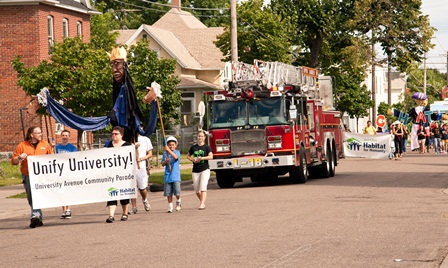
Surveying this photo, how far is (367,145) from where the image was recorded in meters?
45.1

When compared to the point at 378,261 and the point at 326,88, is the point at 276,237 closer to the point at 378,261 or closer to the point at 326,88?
the point at 378,261

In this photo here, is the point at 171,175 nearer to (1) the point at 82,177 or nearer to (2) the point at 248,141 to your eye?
(1) the point at 82,177

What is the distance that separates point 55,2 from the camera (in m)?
45.5

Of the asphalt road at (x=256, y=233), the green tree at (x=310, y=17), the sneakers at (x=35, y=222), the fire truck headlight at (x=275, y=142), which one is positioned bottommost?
the asphalt road at (x=256, y=233)

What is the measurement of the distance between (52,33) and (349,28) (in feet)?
70.2

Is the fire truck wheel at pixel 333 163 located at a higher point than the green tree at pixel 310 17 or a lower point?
lower

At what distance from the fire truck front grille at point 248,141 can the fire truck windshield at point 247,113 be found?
24 centimetres

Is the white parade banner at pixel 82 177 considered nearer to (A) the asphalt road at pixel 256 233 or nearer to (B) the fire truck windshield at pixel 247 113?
(A) the asphalt road at pixel 256 233

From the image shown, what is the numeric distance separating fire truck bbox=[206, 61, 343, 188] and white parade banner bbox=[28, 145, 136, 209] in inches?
331

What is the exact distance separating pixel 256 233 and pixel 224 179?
43.0 feet

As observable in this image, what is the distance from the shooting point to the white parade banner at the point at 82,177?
58.1 ft

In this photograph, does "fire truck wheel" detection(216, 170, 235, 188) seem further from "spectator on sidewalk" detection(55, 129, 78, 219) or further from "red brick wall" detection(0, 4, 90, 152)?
"red brick wall" detection(0, 4, 90, 152)

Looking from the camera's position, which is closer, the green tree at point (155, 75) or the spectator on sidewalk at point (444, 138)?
the green tree at point (155, 75)

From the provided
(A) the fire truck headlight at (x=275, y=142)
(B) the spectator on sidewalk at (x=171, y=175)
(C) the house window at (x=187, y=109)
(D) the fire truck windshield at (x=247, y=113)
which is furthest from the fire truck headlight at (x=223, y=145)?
(C) the house window at (x=187, y=109)
